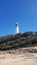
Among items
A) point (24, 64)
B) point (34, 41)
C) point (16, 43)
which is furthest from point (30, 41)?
point (24, 64)

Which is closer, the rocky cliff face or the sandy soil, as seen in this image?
the sandy soil

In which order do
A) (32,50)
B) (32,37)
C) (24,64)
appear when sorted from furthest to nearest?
(32,37) → (32,50) → (24,64)

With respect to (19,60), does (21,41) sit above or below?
above

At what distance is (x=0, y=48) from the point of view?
3634 centimetres

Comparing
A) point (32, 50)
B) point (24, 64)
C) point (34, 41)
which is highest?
point (34, 41)

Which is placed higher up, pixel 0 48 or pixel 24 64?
pixel 0 48

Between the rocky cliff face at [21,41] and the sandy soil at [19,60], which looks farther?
the rocky cliff face at [21,41]

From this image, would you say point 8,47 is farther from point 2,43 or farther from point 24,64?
point 24,64

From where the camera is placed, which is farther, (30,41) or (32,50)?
(30,41)

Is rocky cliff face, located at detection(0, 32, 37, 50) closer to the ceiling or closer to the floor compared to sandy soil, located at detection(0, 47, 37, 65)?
closer to the ceiling

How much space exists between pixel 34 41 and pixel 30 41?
90cm

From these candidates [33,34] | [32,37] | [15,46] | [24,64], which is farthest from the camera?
[33,34]

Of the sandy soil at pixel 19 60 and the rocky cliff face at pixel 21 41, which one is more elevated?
the rocky cliff face at pixel 21 41

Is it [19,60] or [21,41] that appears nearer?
[19,60]
